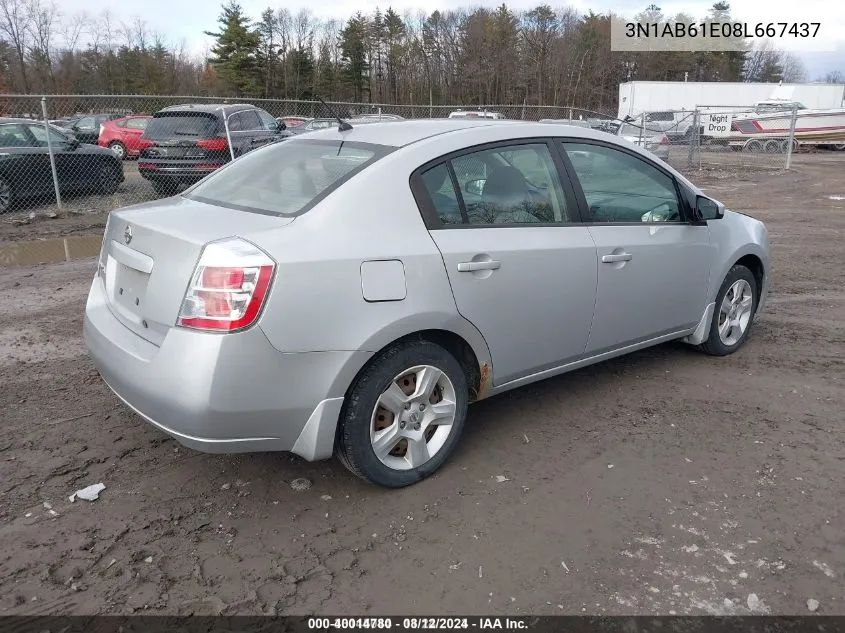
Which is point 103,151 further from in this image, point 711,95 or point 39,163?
point 711,95

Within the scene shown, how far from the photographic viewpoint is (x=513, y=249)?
3393mm

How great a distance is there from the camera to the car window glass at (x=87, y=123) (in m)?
18.8

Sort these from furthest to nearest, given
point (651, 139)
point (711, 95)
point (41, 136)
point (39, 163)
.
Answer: point (711, 95) → point (651, 139) → point (41, 136) → point (39, 163)

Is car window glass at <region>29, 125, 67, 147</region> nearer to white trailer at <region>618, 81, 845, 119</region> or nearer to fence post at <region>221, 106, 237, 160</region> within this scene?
fence post at <region>221, 106, 237, 160</region>

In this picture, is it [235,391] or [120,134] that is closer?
[235,391]

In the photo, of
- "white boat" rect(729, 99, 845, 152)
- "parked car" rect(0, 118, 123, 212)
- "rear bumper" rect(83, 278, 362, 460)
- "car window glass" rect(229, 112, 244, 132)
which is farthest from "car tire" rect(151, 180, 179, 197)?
"white boat" rect(729, 99, 845, 152)

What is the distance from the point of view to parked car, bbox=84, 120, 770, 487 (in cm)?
268

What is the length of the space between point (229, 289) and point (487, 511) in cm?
148

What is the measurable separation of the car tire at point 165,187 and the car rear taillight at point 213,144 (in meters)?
1.00

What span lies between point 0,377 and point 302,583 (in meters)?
3.06

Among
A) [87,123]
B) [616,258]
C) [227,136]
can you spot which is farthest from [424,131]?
[87,123]

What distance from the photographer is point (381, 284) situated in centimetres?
291

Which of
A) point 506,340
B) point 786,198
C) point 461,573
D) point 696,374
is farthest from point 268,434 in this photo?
point 786,198

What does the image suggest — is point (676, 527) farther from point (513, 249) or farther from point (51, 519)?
point (51, 519)
